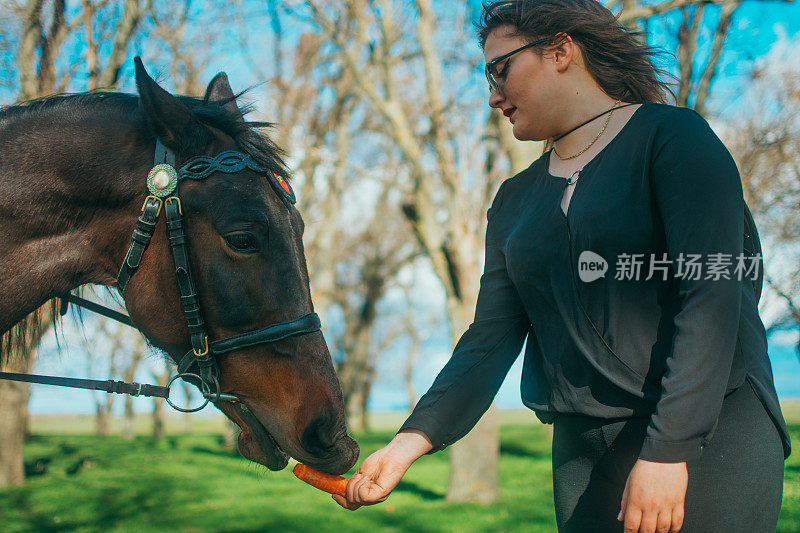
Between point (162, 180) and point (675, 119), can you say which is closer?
point (675, 119)

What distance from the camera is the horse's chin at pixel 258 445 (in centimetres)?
211

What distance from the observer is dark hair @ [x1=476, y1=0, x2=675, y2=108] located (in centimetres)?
185

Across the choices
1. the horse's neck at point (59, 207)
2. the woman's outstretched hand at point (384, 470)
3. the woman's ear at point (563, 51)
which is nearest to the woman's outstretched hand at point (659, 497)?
the woman's outstretched hand at point (384, 470)

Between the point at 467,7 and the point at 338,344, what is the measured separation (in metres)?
22.4

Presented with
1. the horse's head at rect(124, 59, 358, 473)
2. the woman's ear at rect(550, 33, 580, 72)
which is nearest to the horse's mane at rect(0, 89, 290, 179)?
the horse's head at rect(124, 59, 358, 473)

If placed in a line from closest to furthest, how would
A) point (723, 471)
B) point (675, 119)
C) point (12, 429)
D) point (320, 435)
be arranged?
point (723, 471) → point (675, 119) → point (320, 435) → point (12, 429)

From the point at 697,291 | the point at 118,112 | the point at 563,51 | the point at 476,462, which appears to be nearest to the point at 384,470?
the point at 697,291

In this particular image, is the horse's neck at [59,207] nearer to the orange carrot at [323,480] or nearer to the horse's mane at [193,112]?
the horse's mane at [193,112]

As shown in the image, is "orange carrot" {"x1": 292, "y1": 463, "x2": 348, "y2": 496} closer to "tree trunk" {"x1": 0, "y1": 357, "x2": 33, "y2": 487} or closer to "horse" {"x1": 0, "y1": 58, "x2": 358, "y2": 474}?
"horse" {"x1": 0, "y1": 58, "x2": 358, "y2": 474}

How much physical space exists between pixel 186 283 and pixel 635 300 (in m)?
1.33

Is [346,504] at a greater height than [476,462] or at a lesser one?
greater

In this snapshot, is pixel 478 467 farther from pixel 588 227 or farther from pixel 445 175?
pixel 588 227

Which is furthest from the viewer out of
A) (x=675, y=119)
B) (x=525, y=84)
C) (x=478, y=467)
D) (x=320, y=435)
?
(x=478, y=467)

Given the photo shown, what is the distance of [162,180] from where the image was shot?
7.06 ft
